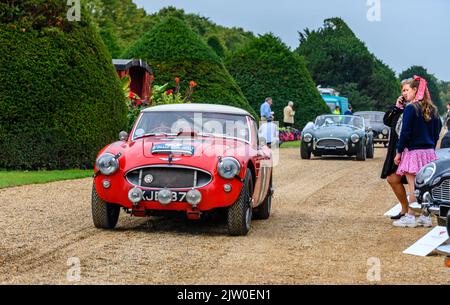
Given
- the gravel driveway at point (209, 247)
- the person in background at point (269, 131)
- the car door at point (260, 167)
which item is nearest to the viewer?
the gravel driveway at point (209, 247)

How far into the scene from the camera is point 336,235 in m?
10.1

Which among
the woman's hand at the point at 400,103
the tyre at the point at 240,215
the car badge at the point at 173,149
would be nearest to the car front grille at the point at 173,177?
the car badge at the point at 173,149

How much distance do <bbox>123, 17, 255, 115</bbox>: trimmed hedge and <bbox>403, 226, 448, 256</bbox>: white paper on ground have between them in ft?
72.2

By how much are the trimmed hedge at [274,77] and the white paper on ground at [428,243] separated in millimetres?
32183

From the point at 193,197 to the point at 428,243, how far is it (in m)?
2.46

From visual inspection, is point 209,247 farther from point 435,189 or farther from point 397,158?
point 397,158

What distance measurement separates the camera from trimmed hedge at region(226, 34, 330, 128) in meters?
41.8

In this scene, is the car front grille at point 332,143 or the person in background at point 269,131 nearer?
the person in background at point 269,131

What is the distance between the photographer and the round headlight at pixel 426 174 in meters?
9.39

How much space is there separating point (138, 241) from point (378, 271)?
2.69 m

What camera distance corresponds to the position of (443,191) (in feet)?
30.0

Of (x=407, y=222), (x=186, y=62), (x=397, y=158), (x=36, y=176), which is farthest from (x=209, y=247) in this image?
(x=186, y=62)

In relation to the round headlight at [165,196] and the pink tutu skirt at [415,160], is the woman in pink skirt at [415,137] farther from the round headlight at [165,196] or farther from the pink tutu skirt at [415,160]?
the round headlight at [165,196]
